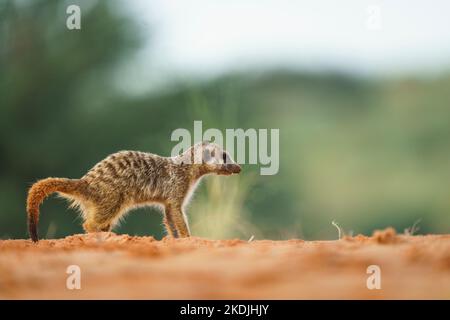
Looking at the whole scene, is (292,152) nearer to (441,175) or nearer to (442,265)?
(441,175)

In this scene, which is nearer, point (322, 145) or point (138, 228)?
point (138, 228)

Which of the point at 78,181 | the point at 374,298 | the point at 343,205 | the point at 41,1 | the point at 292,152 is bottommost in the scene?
the point at 374,298

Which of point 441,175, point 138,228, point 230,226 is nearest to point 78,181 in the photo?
point 230,226

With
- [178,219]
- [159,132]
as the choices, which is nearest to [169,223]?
[178,219]

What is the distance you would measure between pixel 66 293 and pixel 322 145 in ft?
58.7

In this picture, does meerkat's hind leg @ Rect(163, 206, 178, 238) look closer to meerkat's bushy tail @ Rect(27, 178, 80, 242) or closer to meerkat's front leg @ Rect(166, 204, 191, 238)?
meerkat's front leg @ Rect(166, 204, 191, 238)

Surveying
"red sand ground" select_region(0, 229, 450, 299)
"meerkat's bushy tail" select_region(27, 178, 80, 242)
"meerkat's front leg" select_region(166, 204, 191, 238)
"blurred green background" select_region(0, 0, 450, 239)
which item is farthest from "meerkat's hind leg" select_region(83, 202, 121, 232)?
"blurred green background" select_region(0, 0, 450, 239)

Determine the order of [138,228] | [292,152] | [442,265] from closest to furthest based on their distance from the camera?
[442,265], [138,228], [292,152]

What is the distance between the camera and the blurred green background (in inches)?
559

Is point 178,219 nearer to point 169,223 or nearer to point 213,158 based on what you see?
point 169,223

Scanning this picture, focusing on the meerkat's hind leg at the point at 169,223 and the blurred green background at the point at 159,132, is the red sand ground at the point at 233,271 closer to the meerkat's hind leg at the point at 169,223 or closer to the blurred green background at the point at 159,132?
the meerkat's hind leg at the point at 169,223

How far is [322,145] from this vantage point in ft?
68.3

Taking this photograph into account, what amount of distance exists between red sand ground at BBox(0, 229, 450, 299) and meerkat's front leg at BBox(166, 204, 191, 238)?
5.77ft

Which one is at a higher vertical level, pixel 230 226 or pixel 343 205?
pixel 343 205
